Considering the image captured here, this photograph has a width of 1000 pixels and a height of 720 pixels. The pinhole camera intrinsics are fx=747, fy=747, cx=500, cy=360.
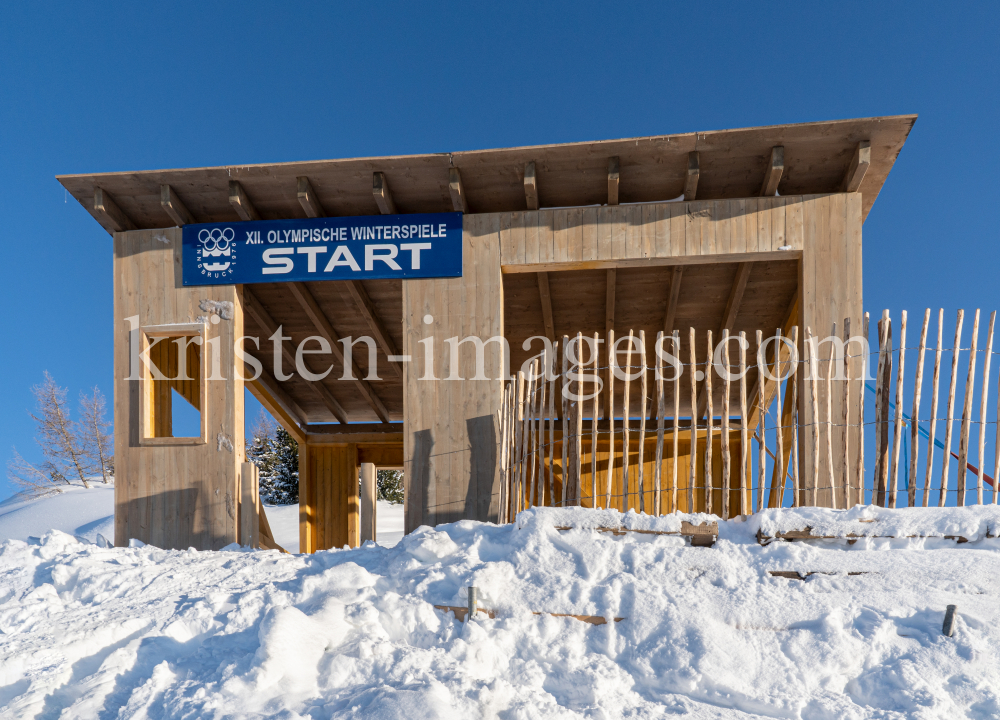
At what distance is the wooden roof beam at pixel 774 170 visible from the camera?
290 inches

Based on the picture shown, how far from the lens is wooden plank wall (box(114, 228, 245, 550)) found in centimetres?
814

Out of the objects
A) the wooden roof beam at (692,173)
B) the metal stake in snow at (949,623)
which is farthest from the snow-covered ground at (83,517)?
the metal stake in snow at (949,623)

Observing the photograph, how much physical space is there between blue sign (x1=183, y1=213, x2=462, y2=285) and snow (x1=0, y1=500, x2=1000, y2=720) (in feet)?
12.4

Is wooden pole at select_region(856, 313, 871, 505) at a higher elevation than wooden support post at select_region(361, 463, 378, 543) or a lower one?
higher

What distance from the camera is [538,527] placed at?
5.46m

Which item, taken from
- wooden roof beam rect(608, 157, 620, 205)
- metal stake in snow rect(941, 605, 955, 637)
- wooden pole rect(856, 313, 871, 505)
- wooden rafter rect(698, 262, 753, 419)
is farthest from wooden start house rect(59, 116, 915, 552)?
metal stake in snow rect(941, 605, 955, 637)

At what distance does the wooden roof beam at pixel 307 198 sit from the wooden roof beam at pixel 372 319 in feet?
3.91

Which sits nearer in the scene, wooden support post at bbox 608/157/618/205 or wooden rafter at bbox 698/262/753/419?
wooden support post at bbox 608/157/618/205

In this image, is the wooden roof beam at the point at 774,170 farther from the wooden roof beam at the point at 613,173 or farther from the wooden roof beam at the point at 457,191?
the wooden roof beam at the point at 457,191

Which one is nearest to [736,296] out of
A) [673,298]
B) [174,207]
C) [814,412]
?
[673,298]

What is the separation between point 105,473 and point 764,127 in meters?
26.6

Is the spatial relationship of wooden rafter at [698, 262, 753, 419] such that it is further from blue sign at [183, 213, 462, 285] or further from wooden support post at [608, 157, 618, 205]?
blue sign at [183, 213, 462, 285]

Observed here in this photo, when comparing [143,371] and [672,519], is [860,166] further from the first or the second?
[143,371]

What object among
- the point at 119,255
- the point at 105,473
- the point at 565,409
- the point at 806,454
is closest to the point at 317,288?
the point at 119,255
